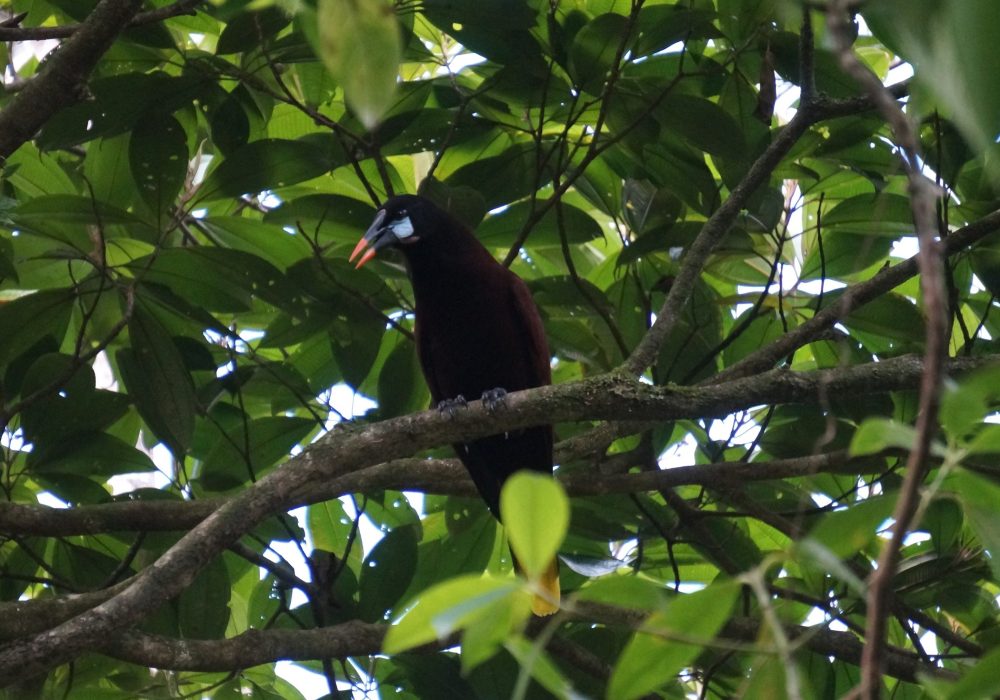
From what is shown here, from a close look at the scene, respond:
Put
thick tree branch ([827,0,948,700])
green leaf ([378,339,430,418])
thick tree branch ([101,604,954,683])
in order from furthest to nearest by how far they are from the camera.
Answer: green leaf ([378,339,430,418]) → thick tree branch ([101,604,954,683]) → thick tree branch ([827,0,948,700])

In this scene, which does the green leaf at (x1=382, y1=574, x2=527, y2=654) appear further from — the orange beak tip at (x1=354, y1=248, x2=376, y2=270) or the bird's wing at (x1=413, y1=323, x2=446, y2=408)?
the bird's wing at (x1=413, y1=323, x2=446, y2=408)

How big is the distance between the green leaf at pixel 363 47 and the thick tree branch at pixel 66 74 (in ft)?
5.34

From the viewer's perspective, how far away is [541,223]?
3236 millimetres

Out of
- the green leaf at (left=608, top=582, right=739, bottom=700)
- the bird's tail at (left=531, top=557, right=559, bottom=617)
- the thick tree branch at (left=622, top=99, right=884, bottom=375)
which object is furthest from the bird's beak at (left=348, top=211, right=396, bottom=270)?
the green leaf at (left=608, top=582, right=739, bottom=700)

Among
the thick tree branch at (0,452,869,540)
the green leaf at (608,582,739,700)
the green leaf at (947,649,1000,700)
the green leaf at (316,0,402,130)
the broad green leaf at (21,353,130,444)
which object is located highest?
the broad green leaf at (21,353,130,444)

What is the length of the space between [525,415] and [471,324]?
1.13 metres

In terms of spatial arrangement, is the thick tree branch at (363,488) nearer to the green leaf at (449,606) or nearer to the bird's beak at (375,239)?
the bird's beak at (375,239)

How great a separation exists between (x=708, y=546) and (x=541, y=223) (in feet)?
3.47

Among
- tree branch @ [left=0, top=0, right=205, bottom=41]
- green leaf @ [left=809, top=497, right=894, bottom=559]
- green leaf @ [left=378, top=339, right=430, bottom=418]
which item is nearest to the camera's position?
green leaf @ [left=809, top=497, right=894, bottom=559]

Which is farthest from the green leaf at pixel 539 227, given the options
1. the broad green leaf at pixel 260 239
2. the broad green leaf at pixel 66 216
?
the broad green leaf at pixel 66 216

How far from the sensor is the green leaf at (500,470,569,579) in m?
0.72

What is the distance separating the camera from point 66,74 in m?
2.22

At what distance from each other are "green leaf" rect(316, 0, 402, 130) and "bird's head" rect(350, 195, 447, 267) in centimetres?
233

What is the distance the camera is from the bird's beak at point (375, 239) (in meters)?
3.04
